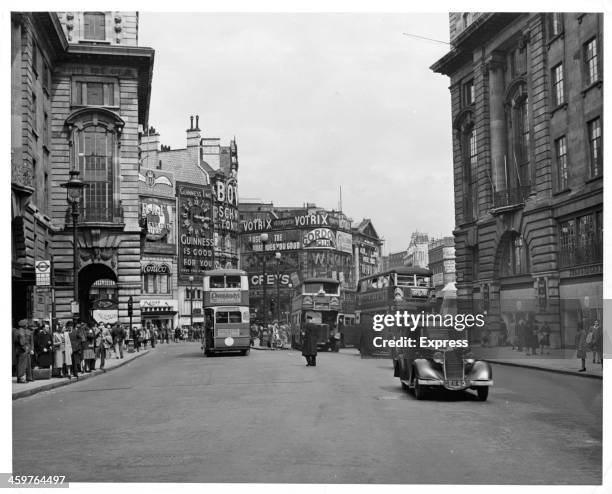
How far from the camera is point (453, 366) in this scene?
1318 cm

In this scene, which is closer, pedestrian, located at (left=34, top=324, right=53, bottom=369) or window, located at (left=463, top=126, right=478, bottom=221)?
window, located at (left=463, top=126, right=478, bottom=221)

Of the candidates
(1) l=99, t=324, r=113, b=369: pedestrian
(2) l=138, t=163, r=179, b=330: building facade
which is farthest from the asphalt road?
(2) l=138, t=163, r=179, b=330: building facade

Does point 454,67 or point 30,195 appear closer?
point 454,67

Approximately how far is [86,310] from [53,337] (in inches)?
780

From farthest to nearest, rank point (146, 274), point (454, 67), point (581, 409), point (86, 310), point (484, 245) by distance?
point (146, 274)
point (86, 310)
point (484, 245)
point (581, 409)
point (454, 67)

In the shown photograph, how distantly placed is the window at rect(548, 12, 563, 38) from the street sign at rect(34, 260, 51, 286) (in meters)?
11.5

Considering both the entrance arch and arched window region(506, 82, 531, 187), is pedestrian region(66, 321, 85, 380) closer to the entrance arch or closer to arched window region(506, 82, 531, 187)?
the entrance arch

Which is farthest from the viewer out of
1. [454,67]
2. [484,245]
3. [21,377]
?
[21,377]

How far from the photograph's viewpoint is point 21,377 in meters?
21.1

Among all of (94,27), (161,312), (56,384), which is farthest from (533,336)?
(161,312)

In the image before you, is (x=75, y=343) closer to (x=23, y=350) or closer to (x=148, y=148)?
(x=23, y=350)

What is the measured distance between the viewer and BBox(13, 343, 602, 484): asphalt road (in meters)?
Result: 8.77
